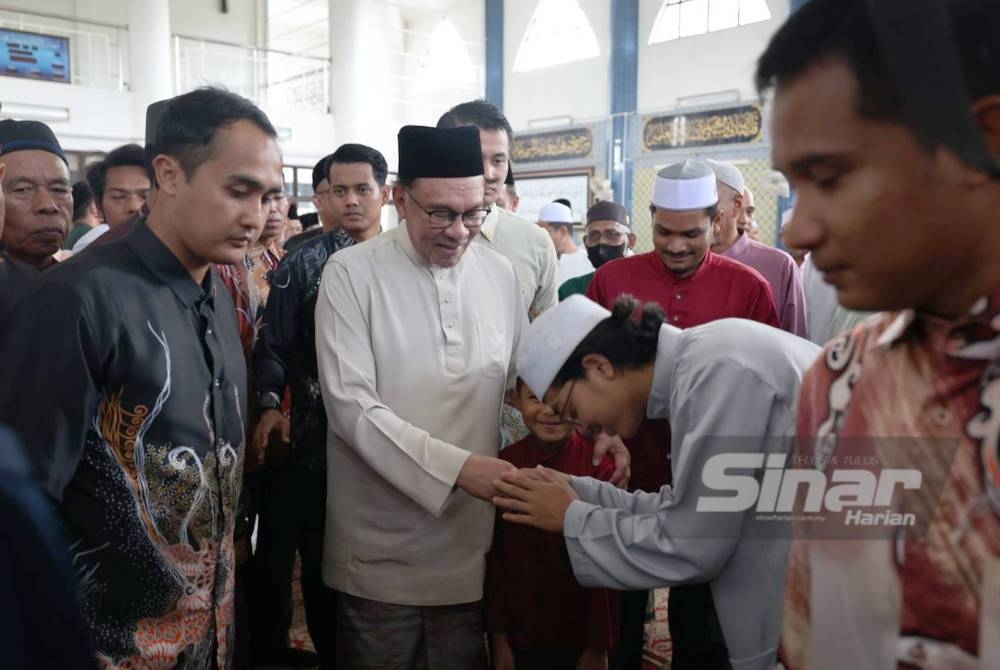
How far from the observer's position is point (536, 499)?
162 cm

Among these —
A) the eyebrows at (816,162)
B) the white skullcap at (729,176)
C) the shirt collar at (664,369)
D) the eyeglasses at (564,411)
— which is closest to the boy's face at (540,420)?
the eyeglasses at (564,411)

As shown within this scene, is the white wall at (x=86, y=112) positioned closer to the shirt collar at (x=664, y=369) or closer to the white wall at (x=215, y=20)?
the white wall at (x=215, y=20)

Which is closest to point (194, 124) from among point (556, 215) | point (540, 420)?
point (540, 420)

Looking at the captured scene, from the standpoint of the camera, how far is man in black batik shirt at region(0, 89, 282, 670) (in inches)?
49.5

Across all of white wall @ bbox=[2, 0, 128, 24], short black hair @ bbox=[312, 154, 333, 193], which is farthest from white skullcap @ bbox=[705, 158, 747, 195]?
white wall @ bbox=[2, 0, 128, 24]

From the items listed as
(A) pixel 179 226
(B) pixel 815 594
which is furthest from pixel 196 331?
(B) pixel 815 594

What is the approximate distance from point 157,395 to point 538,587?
3.73ft

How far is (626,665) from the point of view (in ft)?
8.35

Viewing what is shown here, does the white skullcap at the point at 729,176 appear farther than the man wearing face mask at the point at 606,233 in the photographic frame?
No

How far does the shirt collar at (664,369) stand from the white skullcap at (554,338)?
131 millimetres

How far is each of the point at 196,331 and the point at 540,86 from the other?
12057mm

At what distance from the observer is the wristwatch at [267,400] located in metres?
2.21

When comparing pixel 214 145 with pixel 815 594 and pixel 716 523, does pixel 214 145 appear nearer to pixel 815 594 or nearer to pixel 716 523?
pixel 716 523
